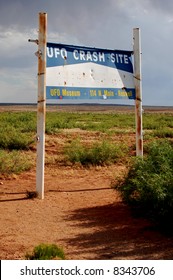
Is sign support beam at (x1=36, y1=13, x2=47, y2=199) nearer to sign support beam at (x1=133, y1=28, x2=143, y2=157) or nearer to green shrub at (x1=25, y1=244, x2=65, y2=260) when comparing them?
sign support beam at (x1=133, y1=28, x2=143, y2=157)

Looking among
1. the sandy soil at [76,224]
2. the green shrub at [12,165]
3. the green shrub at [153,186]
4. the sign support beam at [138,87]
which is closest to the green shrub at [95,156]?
the green shrub at [12,165]

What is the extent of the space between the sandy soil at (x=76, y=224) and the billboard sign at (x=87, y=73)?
1839mm

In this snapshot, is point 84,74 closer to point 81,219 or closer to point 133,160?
point 133,160

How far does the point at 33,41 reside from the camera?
8430 mm

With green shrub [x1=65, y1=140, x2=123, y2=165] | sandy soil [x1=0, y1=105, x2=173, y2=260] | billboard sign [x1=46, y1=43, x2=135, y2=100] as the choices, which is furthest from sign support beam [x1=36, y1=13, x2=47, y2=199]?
green shrub [x1=65, y1=140, x2=123, y2=165]

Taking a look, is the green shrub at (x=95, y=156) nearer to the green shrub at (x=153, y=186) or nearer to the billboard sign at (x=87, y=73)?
the billboard sign at (x=87, y=73)

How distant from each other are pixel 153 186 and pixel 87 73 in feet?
11.4

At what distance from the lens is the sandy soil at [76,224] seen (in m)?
5.64

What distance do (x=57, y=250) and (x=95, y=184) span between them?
15.7 feet

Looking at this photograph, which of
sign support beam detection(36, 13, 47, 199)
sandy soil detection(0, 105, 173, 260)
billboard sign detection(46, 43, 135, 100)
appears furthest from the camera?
billboard sign detection(46, 43, 135, 100)

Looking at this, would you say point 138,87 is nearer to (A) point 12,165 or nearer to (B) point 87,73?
(B) point 87,73

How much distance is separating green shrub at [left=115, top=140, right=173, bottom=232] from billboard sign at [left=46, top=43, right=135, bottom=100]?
77.7 inches

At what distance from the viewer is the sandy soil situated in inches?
222
